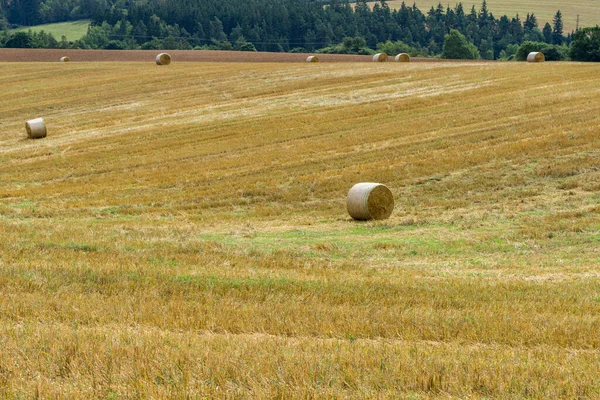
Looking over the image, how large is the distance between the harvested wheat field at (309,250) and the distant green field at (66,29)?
10612cm

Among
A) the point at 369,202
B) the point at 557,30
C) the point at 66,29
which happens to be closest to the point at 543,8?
the point at 557,30

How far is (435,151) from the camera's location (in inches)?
1013

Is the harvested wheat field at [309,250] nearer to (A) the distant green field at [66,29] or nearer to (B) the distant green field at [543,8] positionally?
(A) the distant green field at [66,29]

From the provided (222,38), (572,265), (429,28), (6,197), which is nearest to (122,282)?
(572,265)

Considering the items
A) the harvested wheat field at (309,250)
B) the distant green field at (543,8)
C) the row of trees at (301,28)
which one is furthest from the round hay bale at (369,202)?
the distant green field at (543,8)

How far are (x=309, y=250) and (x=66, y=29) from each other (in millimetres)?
145324

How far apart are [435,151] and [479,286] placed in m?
15.7

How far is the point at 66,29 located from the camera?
147625mm

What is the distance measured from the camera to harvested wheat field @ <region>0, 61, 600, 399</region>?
20.9ft

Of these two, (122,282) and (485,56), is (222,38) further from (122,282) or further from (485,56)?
(122,282)

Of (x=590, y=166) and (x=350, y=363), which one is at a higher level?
(x=350, y=363)

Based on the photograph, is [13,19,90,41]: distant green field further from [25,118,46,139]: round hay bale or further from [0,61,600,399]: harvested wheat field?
[25,118,46,139]: round hay bale

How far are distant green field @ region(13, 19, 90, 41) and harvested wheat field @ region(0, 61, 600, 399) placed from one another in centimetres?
10612

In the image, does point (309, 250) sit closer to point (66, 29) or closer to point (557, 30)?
point (557, 30)
